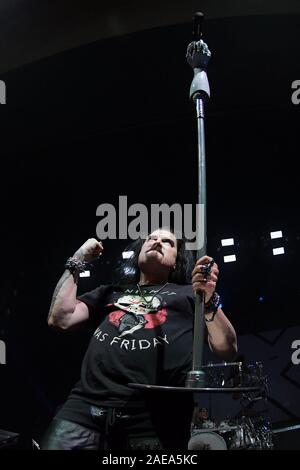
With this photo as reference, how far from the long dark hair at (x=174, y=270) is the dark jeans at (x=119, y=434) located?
527mm

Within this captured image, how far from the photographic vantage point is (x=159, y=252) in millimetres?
1204

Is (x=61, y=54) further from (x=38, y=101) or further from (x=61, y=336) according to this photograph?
(x=61, y=336)

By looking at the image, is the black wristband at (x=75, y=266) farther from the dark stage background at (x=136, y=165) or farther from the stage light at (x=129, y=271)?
the dark stage background at (x=136, y=165)

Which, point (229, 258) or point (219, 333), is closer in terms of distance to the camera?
point (219, 333)

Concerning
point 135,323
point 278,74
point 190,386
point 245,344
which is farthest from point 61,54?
point 245,344

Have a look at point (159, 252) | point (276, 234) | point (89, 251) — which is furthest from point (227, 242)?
point (89, 251)

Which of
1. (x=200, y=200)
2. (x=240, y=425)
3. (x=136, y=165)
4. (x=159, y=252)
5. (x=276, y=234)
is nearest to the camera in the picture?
(x=200, y=200)

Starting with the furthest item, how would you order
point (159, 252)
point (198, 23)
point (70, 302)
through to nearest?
1. point (159, 252)
2. point (70, 302)
3. point (198, 23)

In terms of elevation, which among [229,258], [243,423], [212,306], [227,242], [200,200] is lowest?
[243,423]

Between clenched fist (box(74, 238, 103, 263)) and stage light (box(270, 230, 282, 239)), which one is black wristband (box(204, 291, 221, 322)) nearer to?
clenched fist (box(74, 238, 103, 263))

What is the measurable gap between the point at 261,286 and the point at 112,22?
348 centimetres

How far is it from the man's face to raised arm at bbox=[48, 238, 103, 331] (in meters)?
0.18

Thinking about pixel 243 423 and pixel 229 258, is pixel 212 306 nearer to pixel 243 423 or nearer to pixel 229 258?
pixel 243 423

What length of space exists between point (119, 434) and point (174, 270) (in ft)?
1.95
